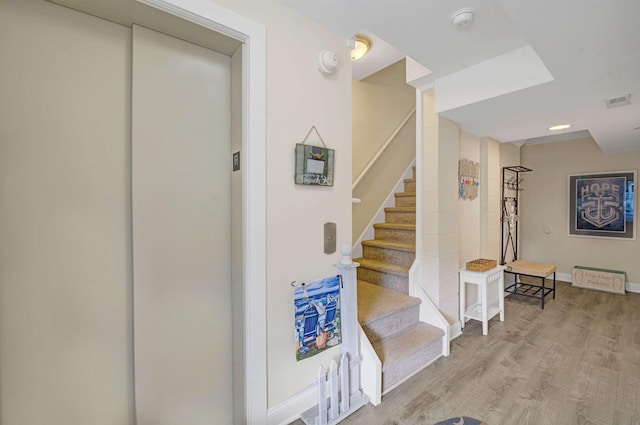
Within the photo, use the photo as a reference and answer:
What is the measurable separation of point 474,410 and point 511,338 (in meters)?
1.21

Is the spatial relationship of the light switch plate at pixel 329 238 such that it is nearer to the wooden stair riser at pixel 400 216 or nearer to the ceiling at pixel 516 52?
the ceiling at pixel 516 52

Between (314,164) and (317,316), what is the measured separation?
0.87m

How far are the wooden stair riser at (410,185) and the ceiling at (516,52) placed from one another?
981 mm

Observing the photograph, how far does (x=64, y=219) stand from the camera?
108cm

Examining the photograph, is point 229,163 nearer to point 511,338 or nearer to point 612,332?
point 511,338

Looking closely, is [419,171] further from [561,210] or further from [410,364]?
[561,210]

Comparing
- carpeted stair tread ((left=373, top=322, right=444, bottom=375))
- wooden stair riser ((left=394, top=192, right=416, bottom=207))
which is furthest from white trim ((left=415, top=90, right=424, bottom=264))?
wooden stair riser ((left=394, top=192, right=416, bottom=207))

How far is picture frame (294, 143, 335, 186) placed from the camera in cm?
146

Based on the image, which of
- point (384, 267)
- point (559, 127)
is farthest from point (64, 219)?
point (559, 127)

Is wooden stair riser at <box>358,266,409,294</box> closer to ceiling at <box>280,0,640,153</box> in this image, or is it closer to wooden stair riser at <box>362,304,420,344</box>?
wooden stair riser at <box>362,304,420,344</box>

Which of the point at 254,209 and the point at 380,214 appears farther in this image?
the point at 380,214

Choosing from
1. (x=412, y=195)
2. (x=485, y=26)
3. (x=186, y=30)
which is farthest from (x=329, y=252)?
(x=412, y=195)

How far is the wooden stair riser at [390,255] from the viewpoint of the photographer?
2.69 m

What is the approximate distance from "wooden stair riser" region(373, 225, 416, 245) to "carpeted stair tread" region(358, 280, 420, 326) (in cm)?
61
